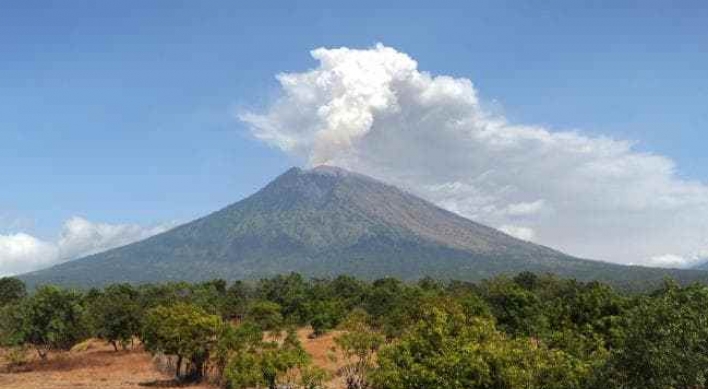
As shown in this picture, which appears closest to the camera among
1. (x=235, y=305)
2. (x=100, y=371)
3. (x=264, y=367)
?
(x=264, y=367)

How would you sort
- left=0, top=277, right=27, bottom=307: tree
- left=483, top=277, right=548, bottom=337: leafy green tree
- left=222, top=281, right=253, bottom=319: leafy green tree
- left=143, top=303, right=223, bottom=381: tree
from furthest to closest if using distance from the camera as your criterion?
left=0, top=277, right=27, bottom=307: tree, left=222, top=281, right=253, bottom=319: leafy green tree, left=483, top=277, right=548, bottom=337: leafy green tree, left=143, top=303, right=223, bottom=381: tree

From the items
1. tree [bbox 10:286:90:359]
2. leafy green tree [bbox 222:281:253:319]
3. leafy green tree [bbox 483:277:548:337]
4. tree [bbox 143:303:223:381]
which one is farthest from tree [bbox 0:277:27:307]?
leafy green tree [bbox 483:277:548:337]

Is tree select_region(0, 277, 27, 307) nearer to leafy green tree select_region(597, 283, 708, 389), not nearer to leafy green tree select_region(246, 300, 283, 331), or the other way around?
leafy green tree select_region(246, 300, 283, 331)

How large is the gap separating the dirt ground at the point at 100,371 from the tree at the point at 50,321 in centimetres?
317

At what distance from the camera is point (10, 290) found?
389 ft

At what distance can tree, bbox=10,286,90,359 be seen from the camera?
81.9m

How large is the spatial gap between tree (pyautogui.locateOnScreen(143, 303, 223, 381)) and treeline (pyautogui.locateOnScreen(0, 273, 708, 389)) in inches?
4.4

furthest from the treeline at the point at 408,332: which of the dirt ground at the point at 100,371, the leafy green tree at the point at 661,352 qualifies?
the dirt ground at the point at 100,371

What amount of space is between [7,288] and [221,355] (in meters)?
80.2

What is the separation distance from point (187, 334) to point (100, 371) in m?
16.0

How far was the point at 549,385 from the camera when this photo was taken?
27.3 metres

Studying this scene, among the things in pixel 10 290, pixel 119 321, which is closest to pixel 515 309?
pixel 119 321

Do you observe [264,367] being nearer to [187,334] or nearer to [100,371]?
[187,334]

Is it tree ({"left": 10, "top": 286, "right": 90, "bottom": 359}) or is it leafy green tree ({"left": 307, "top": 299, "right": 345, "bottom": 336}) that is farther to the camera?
leafy green tree ({"left": 307, "top": 299, "right": 345, "bottom": 336})
